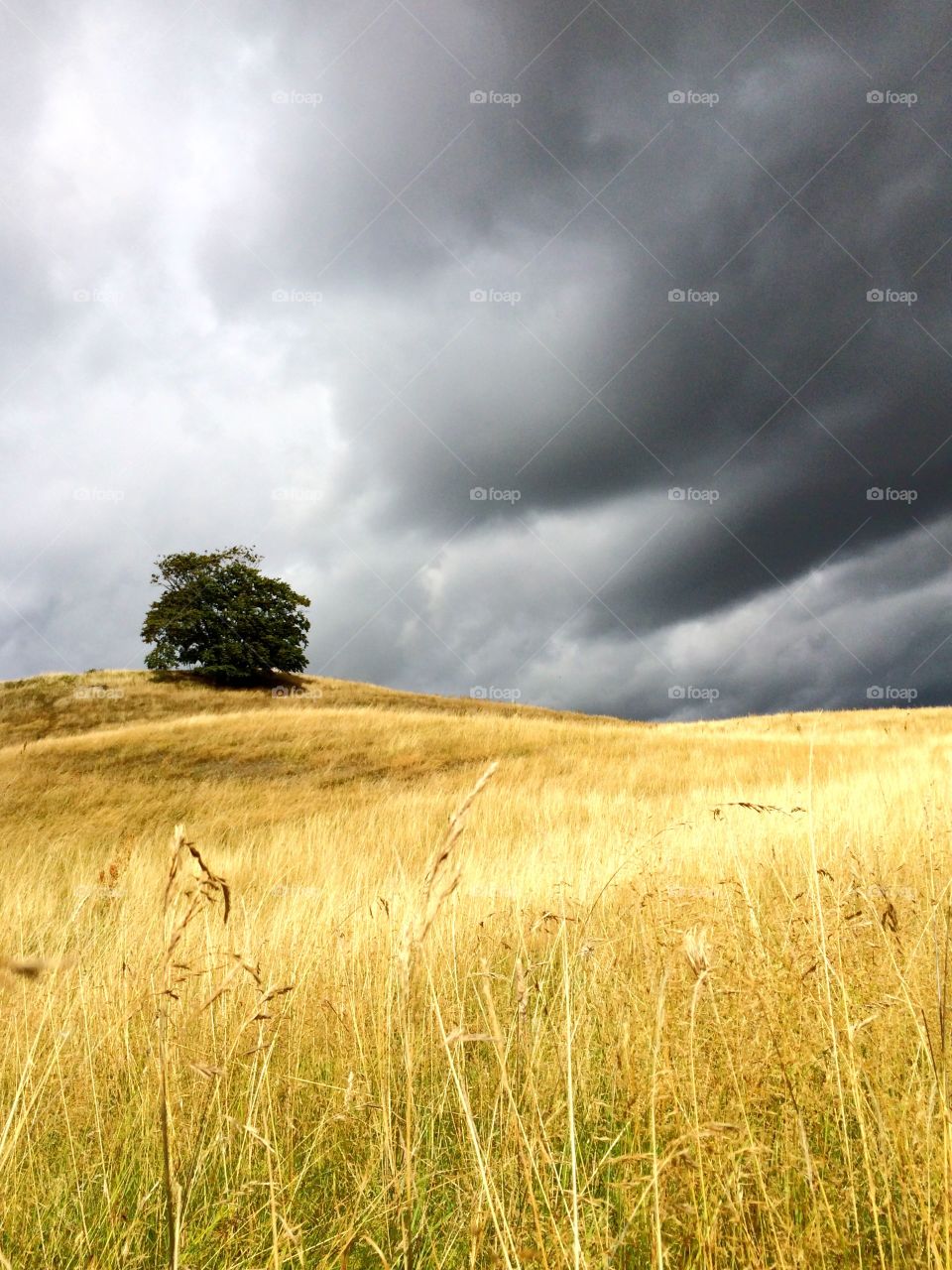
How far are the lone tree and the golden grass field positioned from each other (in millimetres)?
35052

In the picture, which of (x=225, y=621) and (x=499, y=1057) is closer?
(x=499, y=1057)

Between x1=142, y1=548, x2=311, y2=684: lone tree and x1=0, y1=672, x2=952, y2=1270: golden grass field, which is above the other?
x1=142, y1=548, x2=311, y2=684: lone tree

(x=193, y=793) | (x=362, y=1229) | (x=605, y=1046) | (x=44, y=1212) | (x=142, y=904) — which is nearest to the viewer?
(x=362, y=1229)

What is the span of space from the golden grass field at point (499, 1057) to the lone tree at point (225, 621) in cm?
3505

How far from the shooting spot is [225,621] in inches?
1700

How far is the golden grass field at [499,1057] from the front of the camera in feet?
4.73

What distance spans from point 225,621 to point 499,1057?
147 ft

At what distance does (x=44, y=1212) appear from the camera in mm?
1959

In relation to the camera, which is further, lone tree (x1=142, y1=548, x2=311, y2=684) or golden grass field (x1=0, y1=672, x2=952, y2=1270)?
lone tree (x1=142, y1=548, x2=311, y2=684)

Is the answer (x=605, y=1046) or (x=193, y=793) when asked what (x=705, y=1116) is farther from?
(x=193, y=793)

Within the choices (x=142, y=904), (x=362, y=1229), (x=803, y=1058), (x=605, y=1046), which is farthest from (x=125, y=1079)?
(x=142, y=904)

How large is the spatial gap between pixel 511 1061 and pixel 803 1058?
1.20m

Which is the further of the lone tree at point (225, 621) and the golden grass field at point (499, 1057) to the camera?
the lone tree at point (225, 621)

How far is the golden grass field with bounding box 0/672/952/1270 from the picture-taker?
4.73 ft
